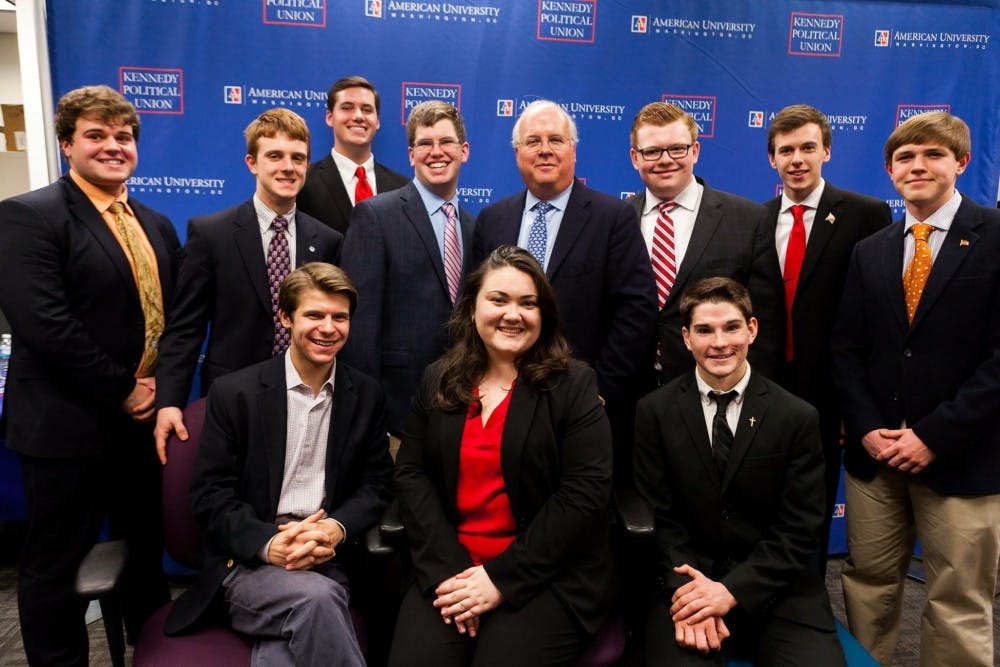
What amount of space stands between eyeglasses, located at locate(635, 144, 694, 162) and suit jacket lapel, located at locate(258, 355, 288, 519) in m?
1.55

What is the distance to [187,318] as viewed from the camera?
2291 millimetres

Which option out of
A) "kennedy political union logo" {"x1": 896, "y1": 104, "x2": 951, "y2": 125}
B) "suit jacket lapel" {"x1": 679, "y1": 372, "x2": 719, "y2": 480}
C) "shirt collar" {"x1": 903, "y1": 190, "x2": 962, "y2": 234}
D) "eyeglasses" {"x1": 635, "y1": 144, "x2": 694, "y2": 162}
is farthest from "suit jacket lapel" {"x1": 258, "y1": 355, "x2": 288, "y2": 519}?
"kennedy political union logo" {"x1": 896, "y1": 104, "x2": 951, "y2": 125}

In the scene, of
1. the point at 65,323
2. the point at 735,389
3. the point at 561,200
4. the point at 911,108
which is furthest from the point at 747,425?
the point at 911,108

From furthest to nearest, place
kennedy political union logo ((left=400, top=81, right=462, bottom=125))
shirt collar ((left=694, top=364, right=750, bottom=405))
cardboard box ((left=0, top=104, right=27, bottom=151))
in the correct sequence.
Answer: cardboard box ((left=0, top=104, right=27, bottom=151))
kennedy political union logo ((left=400, top=81, right=462, bottom=125))
shirt collar ((left=694, top=364, right=750, bottom=405))

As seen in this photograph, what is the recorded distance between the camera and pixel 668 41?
347cm

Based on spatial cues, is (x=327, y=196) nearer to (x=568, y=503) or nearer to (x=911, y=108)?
(x=568, y=503)

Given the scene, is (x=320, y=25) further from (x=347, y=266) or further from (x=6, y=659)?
(x=6, y=659)

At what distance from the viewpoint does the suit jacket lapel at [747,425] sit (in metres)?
1.97

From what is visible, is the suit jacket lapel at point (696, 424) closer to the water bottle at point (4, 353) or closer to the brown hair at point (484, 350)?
the brown hair at point (484, 350)

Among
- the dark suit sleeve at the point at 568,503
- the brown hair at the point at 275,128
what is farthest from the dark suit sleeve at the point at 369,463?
the brown hair at the point at 275,128

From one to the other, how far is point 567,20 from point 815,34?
1348 millimetres

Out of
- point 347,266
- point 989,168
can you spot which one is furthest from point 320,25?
point 989,168

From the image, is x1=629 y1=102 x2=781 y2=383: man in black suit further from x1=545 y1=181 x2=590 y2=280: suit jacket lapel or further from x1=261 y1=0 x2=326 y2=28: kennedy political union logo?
x1=261 y1=0 x2=326 y2=28: kennedy political union logo

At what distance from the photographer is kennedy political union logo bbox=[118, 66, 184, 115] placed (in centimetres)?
316
